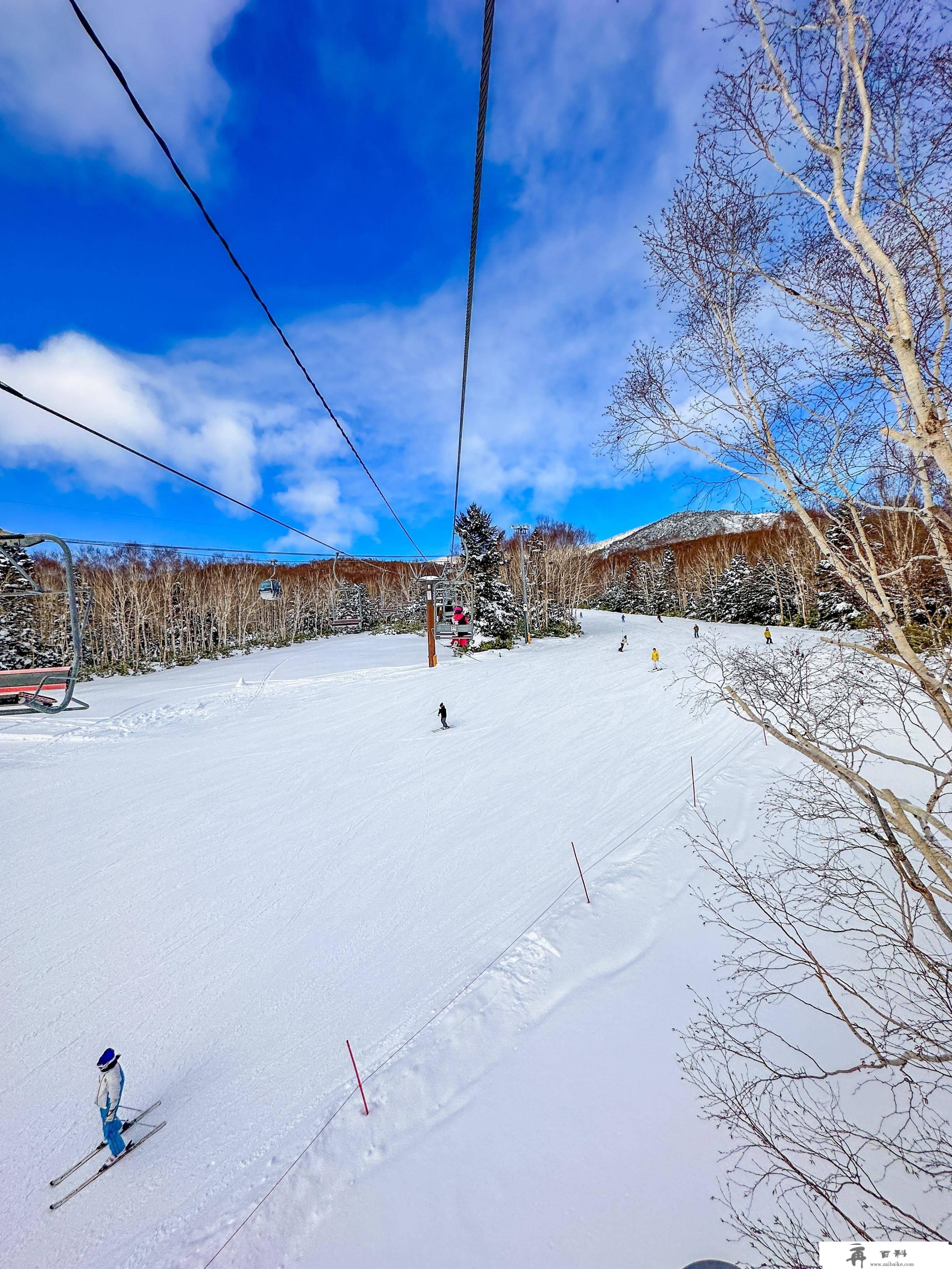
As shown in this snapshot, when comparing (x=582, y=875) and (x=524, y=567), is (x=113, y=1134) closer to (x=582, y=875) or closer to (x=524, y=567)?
(x=582, y=875)

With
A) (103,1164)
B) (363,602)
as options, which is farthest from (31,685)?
(363,602)

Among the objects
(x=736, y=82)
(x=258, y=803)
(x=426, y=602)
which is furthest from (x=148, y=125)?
(x=426, y=602)

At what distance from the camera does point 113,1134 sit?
4641 mm

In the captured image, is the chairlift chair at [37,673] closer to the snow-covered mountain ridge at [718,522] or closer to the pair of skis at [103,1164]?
the pair of skis at [103,1164]

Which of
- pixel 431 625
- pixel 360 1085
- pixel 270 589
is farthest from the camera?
pixel 431 625

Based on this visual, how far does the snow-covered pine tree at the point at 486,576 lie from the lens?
30.0 metres

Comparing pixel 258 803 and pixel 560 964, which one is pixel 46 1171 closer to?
pixel 560 964

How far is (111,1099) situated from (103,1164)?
27.0 inches

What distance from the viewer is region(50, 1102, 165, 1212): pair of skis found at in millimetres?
4438

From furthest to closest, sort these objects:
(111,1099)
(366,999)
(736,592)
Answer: (736,592), (366,999), (111,1099)

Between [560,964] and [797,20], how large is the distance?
30.4 feet

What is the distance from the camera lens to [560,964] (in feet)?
21.5

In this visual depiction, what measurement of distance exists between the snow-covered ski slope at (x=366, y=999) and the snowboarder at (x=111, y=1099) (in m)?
0.23

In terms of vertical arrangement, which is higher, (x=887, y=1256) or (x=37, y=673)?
(x=37, y=673)
